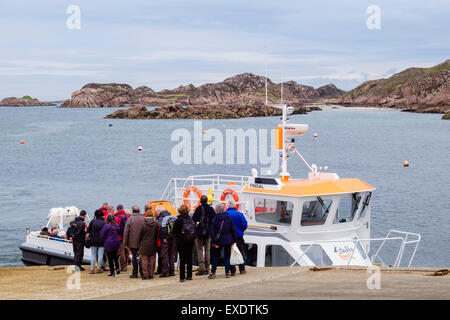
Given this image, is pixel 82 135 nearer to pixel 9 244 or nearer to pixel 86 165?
pixel 86 165

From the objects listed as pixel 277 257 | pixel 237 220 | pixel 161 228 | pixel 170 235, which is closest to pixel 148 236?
pixel 161 228

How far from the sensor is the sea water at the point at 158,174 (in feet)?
105

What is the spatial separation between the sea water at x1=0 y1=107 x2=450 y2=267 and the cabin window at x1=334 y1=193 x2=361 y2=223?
11.4 m

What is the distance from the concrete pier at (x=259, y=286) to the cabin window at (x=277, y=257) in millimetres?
1954

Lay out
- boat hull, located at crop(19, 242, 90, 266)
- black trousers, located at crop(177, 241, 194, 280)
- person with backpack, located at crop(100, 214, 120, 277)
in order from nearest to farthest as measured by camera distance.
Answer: black trousers, located at crop(177, 241, 194, 280), person with backpack, located at crop(100, 214, 120, 277), boat hull, located at crop(19, 242, 90, 266)

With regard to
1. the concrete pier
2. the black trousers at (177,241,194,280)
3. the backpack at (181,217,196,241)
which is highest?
the backpack at (181,217,196,241)

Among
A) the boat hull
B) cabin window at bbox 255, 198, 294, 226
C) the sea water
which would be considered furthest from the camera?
the sea water

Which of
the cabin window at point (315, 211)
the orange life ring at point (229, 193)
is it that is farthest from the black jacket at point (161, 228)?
the cabin window at point (315, 211)

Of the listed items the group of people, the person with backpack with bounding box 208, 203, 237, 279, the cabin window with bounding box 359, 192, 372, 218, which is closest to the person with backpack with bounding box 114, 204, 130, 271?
the group of people

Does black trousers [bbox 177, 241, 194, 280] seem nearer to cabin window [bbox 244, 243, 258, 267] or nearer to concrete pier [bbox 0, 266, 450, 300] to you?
concrete pier [bbox 0, 266, 450, 300]

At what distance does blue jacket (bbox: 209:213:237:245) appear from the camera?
441 inches

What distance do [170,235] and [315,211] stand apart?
506cm
